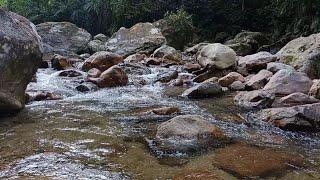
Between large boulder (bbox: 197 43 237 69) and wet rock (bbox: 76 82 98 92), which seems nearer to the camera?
wet rock (bbox: 76 82 98 92)

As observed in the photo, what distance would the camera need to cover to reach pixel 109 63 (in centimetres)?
982

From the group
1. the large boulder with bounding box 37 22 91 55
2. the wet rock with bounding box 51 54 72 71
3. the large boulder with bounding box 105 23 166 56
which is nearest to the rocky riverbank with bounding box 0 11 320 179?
the wet rock with bounding box 51 54 72 71

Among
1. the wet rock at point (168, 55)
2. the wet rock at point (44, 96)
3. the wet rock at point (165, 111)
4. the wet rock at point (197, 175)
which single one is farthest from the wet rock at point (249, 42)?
the wet rock at point (197, 175)

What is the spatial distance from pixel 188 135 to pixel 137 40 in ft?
34.3

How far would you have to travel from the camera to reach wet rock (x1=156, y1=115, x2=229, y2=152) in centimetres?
381

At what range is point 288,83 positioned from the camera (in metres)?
6.57

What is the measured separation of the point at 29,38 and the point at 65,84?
2.45 metres

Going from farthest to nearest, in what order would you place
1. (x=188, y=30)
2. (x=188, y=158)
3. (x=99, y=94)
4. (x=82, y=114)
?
1. (x=188, y=30)
2. (x=99, y=94)
3. (x=82, y=114)
4. (x=188, y=158)

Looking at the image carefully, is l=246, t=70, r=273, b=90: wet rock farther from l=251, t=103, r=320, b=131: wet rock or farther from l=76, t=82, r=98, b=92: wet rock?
l=76, t=82, r=98, b=92: wet rock

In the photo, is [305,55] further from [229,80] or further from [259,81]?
[229,80]

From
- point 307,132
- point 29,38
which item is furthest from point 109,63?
point 307,132

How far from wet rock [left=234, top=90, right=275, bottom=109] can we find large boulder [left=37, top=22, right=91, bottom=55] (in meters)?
11.6

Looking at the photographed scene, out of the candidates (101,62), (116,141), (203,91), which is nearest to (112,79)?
(203,91)

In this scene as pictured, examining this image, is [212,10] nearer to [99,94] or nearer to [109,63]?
[109,63]
